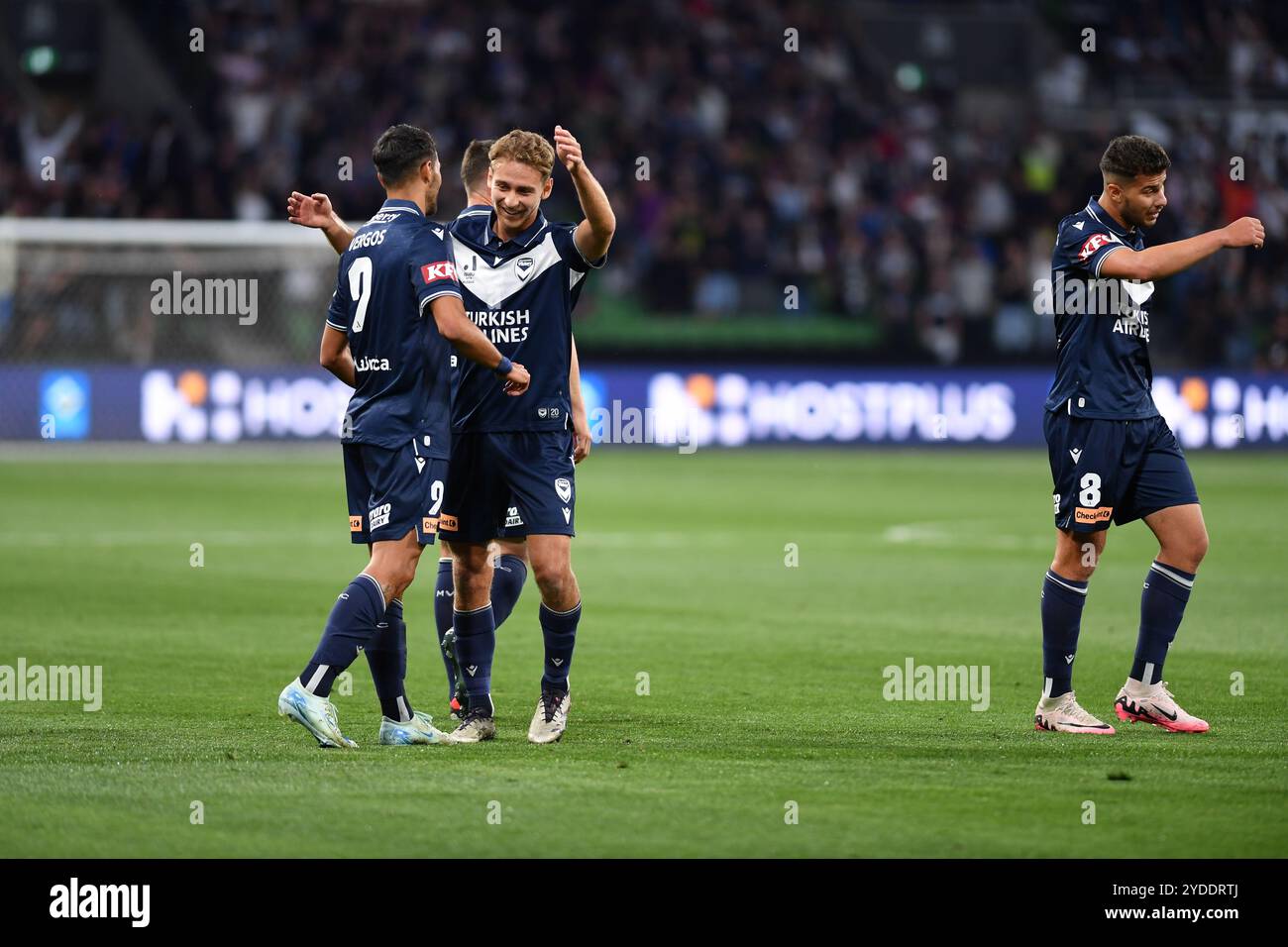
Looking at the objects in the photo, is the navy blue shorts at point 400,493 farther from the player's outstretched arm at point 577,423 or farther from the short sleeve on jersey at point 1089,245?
the short sleeve on jersey at point 1089,245

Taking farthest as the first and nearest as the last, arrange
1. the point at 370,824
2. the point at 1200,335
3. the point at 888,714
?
the point at 1200,335 → the point at 888,714 → the point at 370,824

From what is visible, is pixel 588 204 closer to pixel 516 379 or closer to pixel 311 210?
pixel 516 379

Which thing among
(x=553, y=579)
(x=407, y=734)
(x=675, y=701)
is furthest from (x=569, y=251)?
(x=675, y=701)

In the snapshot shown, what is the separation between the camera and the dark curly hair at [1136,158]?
24.5 ft

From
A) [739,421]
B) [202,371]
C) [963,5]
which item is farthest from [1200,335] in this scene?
[202,371]

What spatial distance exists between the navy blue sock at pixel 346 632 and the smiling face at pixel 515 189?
4.83ft

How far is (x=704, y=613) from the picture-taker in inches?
461

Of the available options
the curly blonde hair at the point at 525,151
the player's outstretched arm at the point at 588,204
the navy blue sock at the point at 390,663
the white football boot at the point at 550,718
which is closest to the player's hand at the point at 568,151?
the player's outstretched arm at the point at 588,204

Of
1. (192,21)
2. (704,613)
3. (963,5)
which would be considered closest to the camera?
(704,613)

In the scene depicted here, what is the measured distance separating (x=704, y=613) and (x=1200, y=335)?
16.9 m

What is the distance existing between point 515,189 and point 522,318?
0.50m

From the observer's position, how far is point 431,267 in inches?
271
